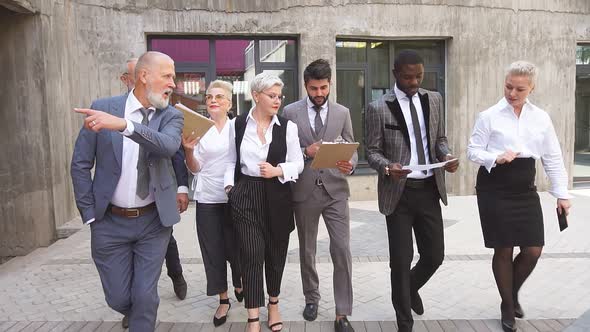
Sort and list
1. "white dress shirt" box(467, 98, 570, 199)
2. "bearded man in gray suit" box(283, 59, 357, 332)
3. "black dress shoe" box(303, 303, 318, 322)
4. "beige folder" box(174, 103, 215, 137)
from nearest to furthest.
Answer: "beige folder" box(174, 103, 215, 137) → "white dress shirt" box(467, 98, 570, 199) → "bearded man in gray suit" box(283, 59, 357, 332) → "black dress shoe" box(303, 303, 318, 322)

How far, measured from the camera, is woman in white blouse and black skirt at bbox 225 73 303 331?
3523mm

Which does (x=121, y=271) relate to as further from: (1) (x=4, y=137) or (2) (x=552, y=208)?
(2) (x=552, y=208)

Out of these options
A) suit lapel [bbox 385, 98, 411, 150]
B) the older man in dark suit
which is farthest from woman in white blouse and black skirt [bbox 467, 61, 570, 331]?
suit lapel [bbox 385, 98, 411, 150]

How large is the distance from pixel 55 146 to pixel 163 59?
16.8ft

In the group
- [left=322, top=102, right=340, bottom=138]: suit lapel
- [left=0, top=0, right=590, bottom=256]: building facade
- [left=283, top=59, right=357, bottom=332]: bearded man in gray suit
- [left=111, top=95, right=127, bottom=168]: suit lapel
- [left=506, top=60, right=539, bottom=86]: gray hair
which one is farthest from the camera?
[left=0, top=0, right=590, bottom=256]: building facade

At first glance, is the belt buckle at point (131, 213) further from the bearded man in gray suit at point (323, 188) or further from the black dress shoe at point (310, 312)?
the black dress shoe at point (310, 312)

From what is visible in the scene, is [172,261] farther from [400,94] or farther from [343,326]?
[400,94]

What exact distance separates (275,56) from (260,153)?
243 inches

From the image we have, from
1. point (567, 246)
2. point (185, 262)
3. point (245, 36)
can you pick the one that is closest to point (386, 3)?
point (245, 36)

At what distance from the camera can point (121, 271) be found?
9.50 feet

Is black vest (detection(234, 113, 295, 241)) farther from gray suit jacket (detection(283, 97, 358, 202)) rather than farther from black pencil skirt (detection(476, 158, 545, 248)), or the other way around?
black pencil skirt (detection(476, 158, 545, 248))

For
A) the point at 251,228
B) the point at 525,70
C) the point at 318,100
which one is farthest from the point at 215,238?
the point at 525,70

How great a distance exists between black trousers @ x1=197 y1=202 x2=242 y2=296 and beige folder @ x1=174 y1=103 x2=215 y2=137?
30.0 inches

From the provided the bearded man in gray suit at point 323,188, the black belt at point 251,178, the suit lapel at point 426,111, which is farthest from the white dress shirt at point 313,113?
the suit lapel at point 426,111
